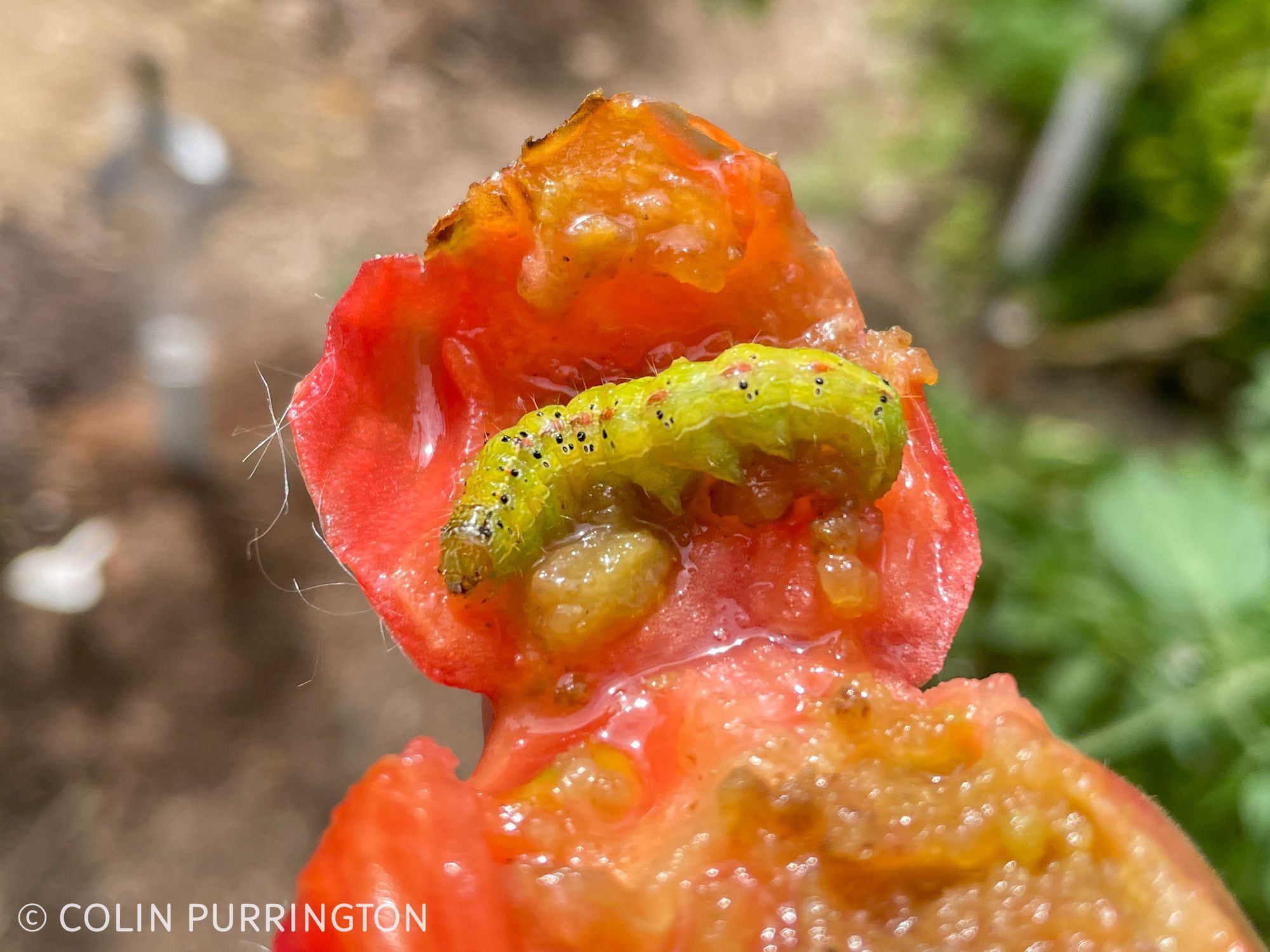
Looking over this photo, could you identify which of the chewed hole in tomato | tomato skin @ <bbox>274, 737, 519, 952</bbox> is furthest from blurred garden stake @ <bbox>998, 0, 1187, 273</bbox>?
tomato skin @ <bbox>274, 737, 519, 952</bbox>

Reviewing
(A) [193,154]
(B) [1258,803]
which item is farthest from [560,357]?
(A) [193,154]

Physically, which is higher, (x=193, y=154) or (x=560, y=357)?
(x=560, y=357)

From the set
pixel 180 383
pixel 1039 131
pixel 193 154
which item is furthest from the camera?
pixel 1039 131

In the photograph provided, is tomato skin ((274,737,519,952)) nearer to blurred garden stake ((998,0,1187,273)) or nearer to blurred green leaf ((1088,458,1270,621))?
blurred green leaf ((1088,458,1270,621))

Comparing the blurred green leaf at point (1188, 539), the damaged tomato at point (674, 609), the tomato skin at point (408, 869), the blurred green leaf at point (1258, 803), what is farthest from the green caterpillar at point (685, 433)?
the blurred green leaf at point (1188, 539)

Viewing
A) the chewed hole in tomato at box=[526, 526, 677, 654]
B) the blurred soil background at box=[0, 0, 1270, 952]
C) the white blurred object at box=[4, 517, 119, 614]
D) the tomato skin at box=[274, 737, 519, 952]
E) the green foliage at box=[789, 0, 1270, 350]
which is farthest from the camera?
the green foliage at box=[789, 0, 1270, 350]

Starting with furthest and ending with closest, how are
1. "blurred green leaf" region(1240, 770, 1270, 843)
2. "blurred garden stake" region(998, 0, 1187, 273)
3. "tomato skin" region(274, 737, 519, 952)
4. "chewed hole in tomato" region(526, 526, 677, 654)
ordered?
"blurred garden stake" region(998, 0, 1187, 273) < "blurred green leaf" region(1240, 770, 1270, 843) < "chewed hole in tomato" region(526, 526, 677, 654) < "tomato skin" region(274, 737, 519, 952)

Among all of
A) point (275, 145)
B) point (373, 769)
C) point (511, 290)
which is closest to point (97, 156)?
point (275, 145)

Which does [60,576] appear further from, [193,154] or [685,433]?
[685,433]
